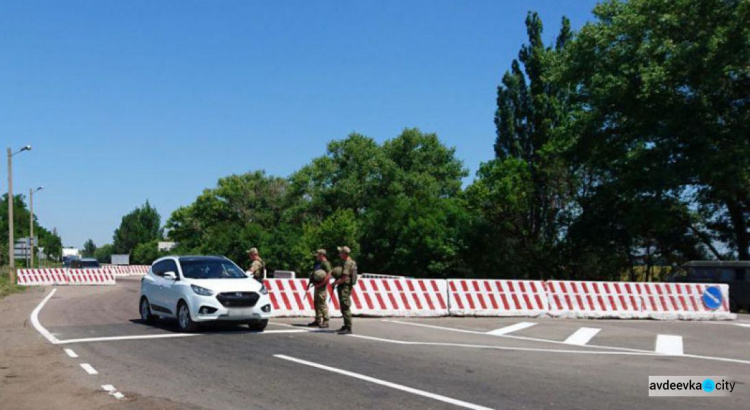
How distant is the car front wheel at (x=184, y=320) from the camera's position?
584 inches

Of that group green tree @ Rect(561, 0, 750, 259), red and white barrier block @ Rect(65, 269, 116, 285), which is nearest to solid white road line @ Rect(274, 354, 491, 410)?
green tree @ Rect(561, 0, 750, 259)

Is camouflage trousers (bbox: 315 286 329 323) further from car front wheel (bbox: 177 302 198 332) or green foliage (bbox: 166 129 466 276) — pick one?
green foliage (bbox: 166 129 466 276)

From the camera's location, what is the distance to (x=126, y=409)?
763 centimetres

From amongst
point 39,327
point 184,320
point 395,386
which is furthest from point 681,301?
point 39,327

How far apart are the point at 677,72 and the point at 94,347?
27.5m

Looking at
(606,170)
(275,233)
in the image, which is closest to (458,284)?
(606,170)

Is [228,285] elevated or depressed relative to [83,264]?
depressed

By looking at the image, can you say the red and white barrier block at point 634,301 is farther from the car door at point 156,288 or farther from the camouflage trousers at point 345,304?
the car door at point 156,288

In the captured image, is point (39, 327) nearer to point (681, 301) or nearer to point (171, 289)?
point (171, 289)

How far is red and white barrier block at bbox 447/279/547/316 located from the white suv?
23.9 feet

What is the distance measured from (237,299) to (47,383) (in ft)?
18.9

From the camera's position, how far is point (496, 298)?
21453mm

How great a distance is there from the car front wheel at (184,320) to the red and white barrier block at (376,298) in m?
3.80

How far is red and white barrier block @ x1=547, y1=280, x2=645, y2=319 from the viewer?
21.7 m
